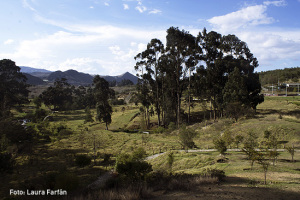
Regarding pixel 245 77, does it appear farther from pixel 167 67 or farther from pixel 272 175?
pixel 272 175

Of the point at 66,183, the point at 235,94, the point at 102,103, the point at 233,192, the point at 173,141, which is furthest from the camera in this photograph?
the point at 102,103

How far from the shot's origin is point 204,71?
1791 inches

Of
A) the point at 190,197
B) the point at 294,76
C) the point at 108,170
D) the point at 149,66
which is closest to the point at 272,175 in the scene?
the point at 190,197

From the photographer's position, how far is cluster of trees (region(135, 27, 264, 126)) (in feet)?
139

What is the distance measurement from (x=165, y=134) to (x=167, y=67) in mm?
15768

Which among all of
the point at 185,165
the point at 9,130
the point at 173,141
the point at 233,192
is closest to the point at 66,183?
the point at 233,192

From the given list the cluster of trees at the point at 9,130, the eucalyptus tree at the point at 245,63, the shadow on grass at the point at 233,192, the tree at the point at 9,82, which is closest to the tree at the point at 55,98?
the cluster of trees at the point at 9,130

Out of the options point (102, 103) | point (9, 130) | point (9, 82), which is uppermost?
point (9, 82)

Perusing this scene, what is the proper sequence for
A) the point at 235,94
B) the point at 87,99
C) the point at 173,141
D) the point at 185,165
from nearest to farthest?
the point at 185,165 < the point at 173,141 < the point at 235,94 < the point at 87,99

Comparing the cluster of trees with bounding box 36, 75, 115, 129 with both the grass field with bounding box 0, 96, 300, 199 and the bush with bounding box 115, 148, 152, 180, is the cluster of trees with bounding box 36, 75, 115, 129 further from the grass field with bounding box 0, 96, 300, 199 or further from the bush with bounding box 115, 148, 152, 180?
the bush with bounding box 115, 148, 152, 180

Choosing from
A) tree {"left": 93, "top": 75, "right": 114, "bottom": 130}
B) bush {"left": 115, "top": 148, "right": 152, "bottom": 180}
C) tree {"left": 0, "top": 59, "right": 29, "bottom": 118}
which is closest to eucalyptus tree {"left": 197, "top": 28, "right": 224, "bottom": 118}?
tree {"left": 93, "top": 75, "right": 114, "bottom": 130}

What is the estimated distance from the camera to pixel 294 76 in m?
131

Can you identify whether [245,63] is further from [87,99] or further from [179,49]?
[87,99]

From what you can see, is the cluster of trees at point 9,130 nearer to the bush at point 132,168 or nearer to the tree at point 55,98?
the tree at point 55,98
